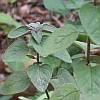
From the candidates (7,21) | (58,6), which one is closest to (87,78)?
(58,6)

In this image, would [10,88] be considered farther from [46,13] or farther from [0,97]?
[46,13]

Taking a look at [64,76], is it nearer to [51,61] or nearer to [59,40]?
[51,61]

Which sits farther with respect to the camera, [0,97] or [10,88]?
[0,97]

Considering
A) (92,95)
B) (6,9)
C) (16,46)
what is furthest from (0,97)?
(6,9)

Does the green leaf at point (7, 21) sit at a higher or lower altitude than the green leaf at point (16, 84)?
lower

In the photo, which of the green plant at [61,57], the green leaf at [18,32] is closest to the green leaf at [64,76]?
the green plant at [61,57]

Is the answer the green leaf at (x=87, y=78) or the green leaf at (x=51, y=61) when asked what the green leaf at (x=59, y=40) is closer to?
the green leaf at (x=87, y=78)

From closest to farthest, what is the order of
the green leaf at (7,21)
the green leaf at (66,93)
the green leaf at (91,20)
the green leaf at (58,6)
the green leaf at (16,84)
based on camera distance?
the green leaf at (91,20) < the green leaf at (66,93) < the green leaf at (16,84) < the green leaf at (58,6) < the green leaf at (7,21)

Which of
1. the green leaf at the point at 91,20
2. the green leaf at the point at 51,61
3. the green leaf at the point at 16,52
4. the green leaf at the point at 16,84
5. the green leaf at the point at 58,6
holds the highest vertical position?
the green leaf at the point at 91,20
